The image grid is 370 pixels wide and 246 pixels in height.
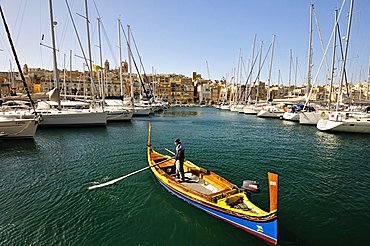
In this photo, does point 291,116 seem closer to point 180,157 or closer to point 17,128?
point 180,157

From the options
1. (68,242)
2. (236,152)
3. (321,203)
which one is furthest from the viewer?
(236,152)

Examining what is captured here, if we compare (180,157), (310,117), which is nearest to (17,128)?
(180,157)

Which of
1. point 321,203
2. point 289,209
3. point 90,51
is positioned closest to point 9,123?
point 90,51

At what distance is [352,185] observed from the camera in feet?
39.7

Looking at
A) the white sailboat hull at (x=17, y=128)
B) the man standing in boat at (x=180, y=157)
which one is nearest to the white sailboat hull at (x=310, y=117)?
the man standing in boat at (x=180, y=157)

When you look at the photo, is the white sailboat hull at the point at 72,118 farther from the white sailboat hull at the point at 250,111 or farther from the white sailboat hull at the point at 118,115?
the white sailboat hull at the point at 250,111

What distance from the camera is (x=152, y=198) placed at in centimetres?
1027

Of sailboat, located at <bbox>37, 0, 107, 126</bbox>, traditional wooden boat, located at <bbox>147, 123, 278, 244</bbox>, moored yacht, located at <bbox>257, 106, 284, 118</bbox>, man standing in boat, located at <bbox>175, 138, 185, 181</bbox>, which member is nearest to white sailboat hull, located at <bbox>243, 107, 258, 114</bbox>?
moored yacht, located at <bbox>257, 106, 284, 118</bbox>

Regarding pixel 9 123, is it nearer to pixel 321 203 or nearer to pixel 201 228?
pixel 201 228

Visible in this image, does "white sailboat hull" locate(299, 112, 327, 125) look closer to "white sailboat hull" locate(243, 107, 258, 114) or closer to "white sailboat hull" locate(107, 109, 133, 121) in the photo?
"white sailboat hull" locate(243, 107, 258, 114)

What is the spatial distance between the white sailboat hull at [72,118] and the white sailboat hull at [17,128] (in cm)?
752

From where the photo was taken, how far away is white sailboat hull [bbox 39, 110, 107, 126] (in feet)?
Result: 95.2

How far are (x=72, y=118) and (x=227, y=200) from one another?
1108 inches

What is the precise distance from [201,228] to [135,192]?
4.33m
